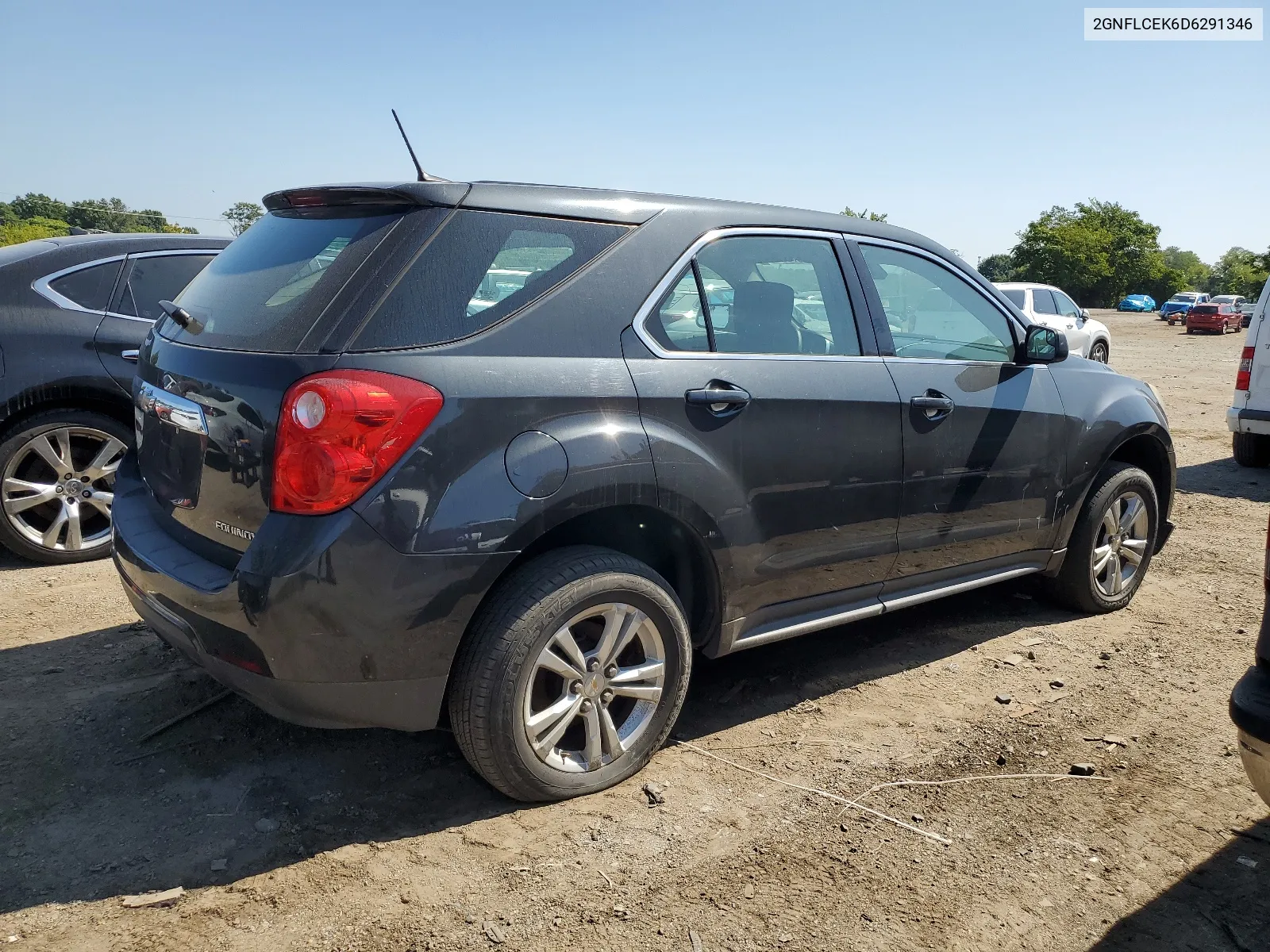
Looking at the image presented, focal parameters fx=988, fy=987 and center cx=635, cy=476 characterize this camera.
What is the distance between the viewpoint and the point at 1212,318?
4028 centimetres

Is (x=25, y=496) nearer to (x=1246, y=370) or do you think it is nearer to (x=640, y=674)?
(x=640, y=674)

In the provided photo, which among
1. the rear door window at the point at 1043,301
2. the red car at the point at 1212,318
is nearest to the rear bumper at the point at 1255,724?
the rear door window at the point at 1043,301

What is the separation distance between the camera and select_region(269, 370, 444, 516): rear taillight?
8.37ft

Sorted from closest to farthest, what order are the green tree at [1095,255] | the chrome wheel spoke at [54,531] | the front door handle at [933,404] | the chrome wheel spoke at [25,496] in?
1. the front door handle at [933,404]
2. the chrome wheel spoke at [25,496]
3. the chrome wheel spoke at [54,531]
4. the green tree at [1095,255]

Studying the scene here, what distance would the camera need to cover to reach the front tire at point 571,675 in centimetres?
278

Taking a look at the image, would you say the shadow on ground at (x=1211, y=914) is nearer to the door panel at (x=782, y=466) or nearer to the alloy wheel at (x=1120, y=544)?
the door panel at (x=782, y=466)

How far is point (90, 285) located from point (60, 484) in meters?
1.13

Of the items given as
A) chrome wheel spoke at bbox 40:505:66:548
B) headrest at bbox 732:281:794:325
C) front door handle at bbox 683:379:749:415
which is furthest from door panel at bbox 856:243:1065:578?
chrome wheel spoke at bbox 40:505:66:548

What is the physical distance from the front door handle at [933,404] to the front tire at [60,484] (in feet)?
13.3

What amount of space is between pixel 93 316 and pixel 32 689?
2452 millimetres

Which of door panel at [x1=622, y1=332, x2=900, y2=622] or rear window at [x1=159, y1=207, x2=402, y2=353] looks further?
door panel at [x1=622, y1=332, x2=900, y2=622]

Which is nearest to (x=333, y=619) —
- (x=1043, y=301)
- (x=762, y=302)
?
(x=762, y=302)

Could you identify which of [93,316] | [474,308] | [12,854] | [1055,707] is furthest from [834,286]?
[93,316]

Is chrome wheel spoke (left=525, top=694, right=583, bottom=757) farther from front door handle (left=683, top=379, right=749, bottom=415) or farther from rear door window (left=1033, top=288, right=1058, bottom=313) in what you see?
rear door window (left=1033, top=288, right=1058, bottom=313)
